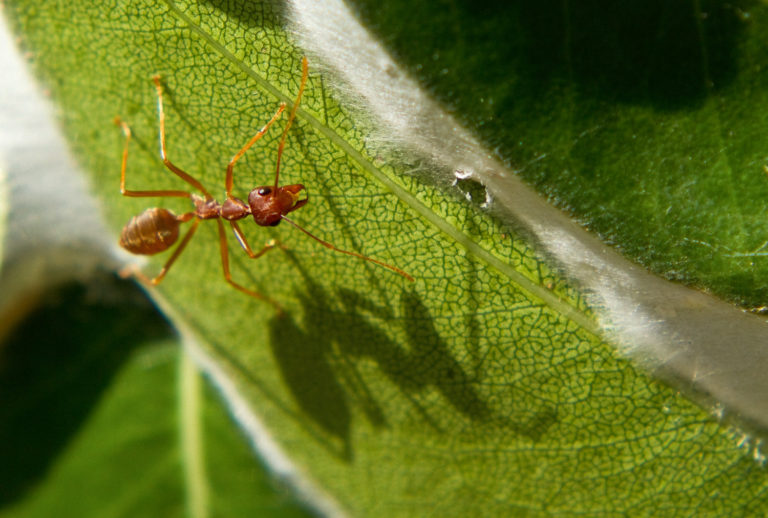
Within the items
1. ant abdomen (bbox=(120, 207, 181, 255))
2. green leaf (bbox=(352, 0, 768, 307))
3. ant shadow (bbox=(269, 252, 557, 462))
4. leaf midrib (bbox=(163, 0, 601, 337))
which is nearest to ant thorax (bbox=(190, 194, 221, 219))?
ant abdomen (bbox=(120, 207, 181, 255))

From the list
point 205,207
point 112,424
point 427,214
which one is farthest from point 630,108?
point 112,424

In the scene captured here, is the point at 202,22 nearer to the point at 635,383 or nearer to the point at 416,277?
the point at 416,277

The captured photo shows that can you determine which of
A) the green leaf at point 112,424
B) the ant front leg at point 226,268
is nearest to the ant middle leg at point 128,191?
the ant front leg at point 226,268

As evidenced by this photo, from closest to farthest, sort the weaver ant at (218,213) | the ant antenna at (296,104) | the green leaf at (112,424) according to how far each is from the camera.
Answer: the ant antenna at (296,104) < the weaver ant at (218,213) < the green leaf at (112,424)

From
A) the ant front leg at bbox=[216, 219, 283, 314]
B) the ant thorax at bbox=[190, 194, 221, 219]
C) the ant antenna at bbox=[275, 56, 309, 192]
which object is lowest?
the ant front leg at bbox=[216, 219, 283, 314]

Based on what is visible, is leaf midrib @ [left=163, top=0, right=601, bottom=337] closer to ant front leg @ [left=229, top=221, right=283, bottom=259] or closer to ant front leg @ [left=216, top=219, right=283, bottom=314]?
ant front leg @ [left=229, top=221, right=283, bottom=259]

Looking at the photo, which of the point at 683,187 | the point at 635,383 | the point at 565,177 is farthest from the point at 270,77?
the point at 635,383

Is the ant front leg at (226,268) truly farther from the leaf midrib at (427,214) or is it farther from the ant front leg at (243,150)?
the leaf midrib at (427,214)

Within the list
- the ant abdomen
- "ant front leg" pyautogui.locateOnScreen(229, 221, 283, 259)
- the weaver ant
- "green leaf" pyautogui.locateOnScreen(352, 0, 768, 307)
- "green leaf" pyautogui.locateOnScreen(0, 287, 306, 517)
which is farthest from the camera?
"green leaf" pyautogui.locateOnScreen(0, 287, 306, 517)

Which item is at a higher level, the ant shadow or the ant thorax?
the ant thorax
